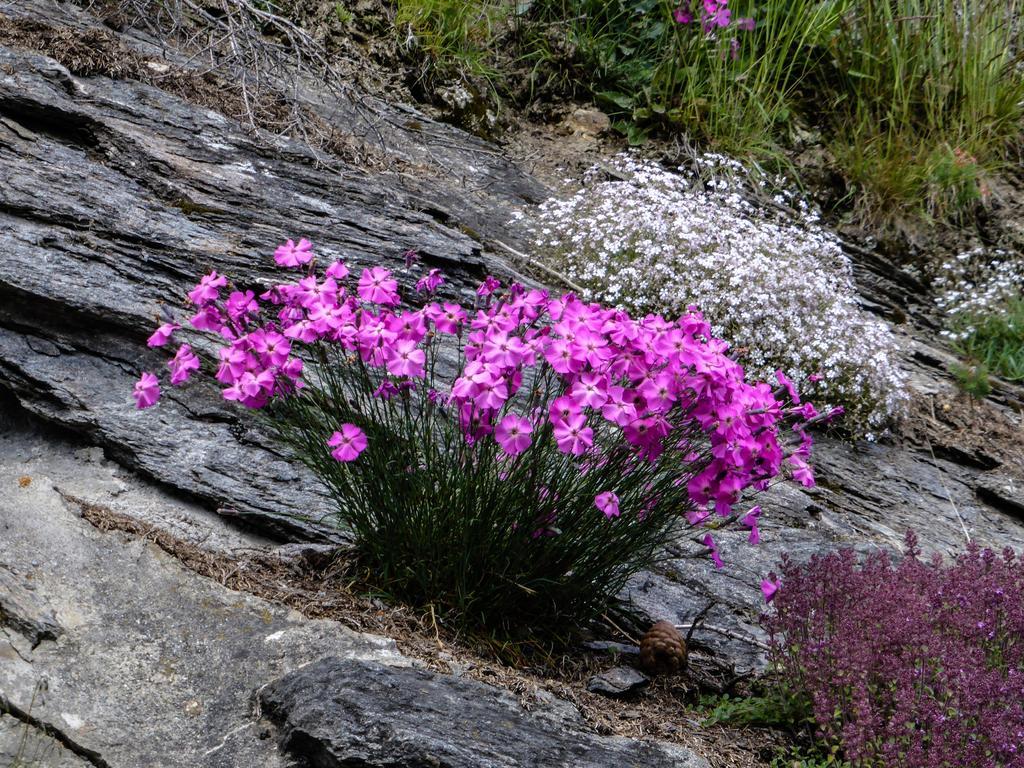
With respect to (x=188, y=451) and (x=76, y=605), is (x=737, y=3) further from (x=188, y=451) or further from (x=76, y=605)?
(x=76, y=605)

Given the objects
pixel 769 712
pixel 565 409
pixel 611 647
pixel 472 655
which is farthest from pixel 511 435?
pixel 769 712

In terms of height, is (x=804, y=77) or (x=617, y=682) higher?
(x=804, y=77)

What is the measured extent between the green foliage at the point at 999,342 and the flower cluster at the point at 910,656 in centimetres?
364

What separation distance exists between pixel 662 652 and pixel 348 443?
1191 millimetres

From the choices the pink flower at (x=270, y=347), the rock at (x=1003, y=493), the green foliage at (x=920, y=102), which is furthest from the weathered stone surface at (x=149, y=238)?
the green foliage at (x=920, y=102)

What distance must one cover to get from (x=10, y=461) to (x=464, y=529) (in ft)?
5.17

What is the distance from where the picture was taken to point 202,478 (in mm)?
3082

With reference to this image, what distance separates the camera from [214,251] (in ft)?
12.4

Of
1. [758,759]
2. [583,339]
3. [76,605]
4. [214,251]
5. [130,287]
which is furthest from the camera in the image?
[214,251]

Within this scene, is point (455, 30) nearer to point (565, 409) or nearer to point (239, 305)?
point (239, 305)

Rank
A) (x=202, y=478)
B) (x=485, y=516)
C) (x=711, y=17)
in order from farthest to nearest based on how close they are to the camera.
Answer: (x=711, y=17), (x=202, y=478), (x=485, y=516)

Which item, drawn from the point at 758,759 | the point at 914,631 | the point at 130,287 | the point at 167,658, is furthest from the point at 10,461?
the point at 914,631

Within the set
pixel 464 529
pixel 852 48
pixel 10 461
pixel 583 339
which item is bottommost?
pixel 10 461

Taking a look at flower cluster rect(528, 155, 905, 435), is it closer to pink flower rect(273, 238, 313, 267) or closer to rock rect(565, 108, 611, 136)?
rock rect(565, 108, 611, 136)
